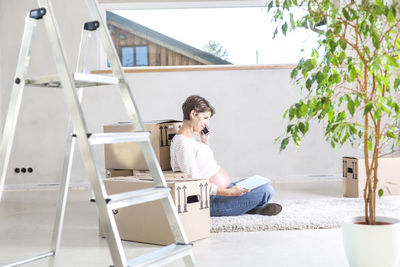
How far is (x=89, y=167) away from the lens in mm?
1707

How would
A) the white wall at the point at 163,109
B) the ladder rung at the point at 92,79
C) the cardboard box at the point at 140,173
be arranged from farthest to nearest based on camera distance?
the white wall at the point at 163,109 < the cardboard box at the point at 140,173 < the ladder rung at the point at 92,79

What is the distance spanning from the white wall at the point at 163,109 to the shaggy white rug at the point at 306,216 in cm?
135

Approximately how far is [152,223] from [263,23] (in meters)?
3.32

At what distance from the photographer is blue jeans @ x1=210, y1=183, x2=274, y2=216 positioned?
353cm

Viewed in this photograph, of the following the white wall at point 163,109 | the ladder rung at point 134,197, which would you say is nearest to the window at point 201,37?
the white wall at point 163,109

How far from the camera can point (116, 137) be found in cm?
184

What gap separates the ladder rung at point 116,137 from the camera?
68.6 inches

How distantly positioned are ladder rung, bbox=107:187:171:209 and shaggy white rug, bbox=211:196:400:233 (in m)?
1.34

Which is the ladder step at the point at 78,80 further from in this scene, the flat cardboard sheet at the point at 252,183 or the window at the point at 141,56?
the window at the point at 141,56

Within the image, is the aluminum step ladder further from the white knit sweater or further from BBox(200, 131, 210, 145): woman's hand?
BBox(200, 131, 210, 145): woman's hand

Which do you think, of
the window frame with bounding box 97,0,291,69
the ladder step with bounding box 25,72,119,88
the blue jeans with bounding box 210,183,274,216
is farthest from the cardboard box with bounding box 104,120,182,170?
the window frame with bounding box 97,0,291,69

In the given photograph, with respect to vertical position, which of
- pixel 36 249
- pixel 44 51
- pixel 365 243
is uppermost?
pixel 44 51

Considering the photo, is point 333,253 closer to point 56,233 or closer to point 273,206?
point 273,206

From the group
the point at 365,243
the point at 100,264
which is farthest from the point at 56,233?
the point at 365,243
